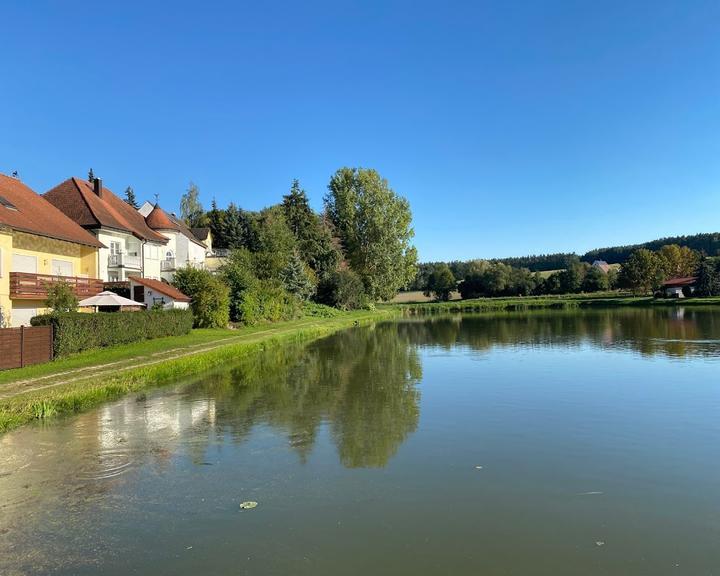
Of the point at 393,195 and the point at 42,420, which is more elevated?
the point at 393,195

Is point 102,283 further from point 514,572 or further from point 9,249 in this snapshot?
point 514,572

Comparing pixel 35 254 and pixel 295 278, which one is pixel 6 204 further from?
pixel 295 278

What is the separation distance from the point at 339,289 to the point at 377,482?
57.9 m

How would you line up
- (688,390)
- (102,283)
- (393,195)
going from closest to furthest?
(688,390) → (102,283) → (393,195)

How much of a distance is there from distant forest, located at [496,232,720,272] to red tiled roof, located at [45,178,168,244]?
137 meters

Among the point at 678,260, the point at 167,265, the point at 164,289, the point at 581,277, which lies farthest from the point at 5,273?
the point at 581,277

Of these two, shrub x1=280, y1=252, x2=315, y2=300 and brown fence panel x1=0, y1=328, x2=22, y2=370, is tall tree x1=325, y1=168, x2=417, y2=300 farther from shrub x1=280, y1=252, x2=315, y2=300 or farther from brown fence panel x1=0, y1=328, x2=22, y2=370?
brown fence panel x1=0, y1=328, x2=22, y2=370

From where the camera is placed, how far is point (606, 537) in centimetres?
639

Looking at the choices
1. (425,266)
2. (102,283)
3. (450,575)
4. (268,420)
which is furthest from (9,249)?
(425,266)

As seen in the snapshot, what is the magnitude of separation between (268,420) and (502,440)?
548 centimetres

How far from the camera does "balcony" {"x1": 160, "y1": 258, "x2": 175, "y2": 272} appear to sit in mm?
43750

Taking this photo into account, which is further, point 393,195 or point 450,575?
point 393,195

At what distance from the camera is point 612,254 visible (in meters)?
179

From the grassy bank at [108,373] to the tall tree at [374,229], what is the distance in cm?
4002
